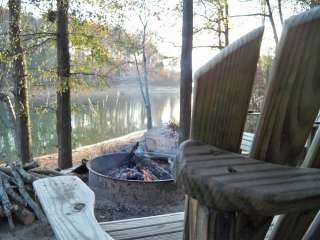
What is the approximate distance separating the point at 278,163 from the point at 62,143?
32.3 ft

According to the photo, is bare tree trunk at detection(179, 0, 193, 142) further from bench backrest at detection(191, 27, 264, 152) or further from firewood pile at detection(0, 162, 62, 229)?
bench backrest at detection(191, 27, 264, 152)

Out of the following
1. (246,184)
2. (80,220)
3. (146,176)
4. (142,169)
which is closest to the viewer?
(246,184)

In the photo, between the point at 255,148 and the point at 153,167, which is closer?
the point at 255,148

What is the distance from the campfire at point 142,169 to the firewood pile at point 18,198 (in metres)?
1.18

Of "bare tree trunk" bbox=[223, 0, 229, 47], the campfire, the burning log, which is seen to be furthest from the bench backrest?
"bare tree trunk" bbox=[223, 0, 229, 47]

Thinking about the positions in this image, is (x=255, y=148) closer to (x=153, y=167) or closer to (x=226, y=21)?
(x=153, y=167)

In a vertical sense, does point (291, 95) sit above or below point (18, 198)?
above

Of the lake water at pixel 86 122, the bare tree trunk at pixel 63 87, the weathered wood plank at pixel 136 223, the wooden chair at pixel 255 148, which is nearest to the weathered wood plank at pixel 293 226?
the wooden chair at pixel 255 148

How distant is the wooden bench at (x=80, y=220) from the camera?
126 cm

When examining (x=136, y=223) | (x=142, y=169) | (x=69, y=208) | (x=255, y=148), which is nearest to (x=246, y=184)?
(x=255, y=148)

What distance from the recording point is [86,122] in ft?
84.0

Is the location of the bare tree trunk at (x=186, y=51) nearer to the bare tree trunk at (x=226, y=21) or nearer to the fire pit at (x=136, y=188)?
the fire pit at (x=136, y=188)

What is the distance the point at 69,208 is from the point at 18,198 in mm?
3912

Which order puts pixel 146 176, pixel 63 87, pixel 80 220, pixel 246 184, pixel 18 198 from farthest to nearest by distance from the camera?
pixel 63 87 < pixel 146 176 < pixel 18 198 < pixel 80 220 < pixel 246 184
